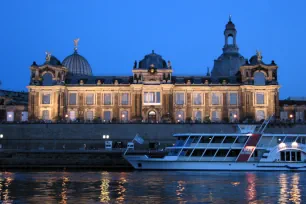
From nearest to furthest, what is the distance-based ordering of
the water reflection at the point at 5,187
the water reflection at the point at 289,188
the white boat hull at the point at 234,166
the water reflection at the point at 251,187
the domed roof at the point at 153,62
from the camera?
the water reflection at the point at 5,187 → the water reflection at the point at 289,188 → the water reflection at the point at 251,187 → the white boat hull at the point at 234,166 → the domed roof at the point at 153,62

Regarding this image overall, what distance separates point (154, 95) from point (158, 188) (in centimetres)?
5311

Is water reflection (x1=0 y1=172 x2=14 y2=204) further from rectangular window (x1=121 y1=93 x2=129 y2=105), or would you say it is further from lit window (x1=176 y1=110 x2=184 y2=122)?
lit window (x1=176 y1=110 x2=184 y2=122)

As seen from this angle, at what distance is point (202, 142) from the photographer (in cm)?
5581

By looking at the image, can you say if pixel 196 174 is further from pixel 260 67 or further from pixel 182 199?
pixel 260 67

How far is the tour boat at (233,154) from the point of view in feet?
179

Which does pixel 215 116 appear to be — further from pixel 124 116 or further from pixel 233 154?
pixel 233 154

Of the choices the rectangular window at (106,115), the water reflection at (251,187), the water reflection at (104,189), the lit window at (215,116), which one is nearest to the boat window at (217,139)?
the water reflection at (251,187)

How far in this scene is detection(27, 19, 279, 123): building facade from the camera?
90.2 metres

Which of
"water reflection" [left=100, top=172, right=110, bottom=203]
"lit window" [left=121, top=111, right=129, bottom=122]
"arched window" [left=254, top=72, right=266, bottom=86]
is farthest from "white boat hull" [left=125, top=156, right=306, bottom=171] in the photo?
"lit window" [left=121, top=111, right=129, bottom=122]

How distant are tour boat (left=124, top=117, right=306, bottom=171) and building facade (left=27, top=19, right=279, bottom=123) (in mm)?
32651

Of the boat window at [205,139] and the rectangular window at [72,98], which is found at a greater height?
the rectangular window at [72,98]

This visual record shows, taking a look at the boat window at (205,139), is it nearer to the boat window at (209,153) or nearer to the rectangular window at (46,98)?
the boat window at (209,153)

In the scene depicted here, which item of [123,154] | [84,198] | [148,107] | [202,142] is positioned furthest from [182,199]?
[148,107]

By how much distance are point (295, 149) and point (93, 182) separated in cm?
2348
